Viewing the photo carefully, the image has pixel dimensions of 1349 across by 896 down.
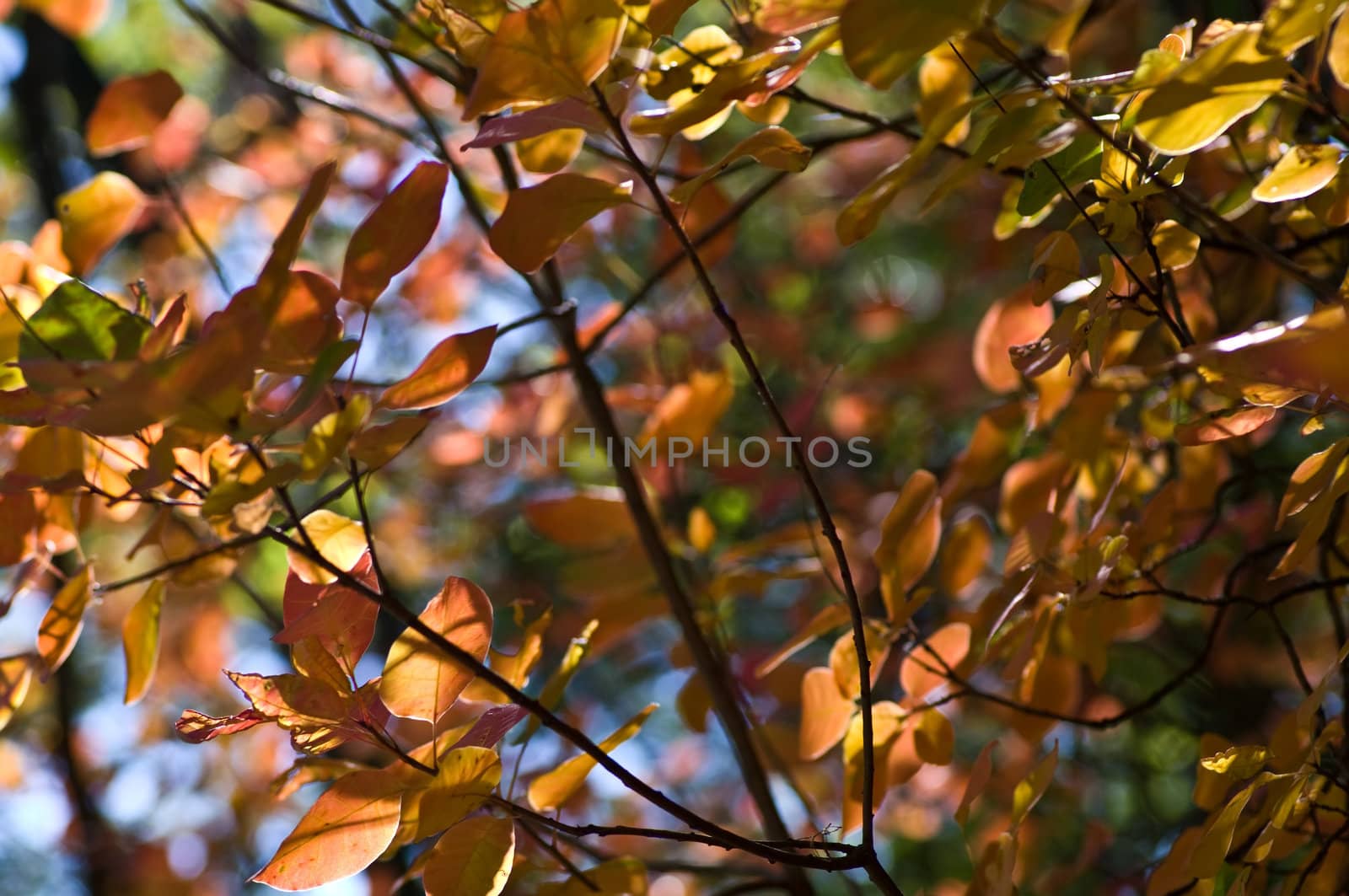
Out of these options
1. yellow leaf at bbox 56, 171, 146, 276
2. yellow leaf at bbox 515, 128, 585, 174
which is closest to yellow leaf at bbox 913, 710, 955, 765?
yellow leaf at bbox 515, 128, 585, 174

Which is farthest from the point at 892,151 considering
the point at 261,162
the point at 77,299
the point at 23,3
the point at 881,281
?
the point at 77,299

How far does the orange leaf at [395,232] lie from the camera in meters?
0.47

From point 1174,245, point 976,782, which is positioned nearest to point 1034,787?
point 976,782

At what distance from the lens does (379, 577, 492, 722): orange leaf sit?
49 cm

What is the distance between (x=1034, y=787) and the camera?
0.56 metres

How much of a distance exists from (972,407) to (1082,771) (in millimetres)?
497

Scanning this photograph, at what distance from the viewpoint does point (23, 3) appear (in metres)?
1.11

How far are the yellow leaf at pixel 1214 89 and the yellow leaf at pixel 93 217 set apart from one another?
652 mm

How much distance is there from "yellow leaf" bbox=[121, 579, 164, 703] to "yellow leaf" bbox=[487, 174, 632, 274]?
305 mm

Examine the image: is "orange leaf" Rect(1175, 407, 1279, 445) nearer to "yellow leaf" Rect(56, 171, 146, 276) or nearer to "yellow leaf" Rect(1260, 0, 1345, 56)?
"yellow leaf" Rect(1260, 0, 1345, 56)

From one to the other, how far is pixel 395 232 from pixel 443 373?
64 millimetres

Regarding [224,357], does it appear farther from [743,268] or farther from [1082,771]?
[743,268]

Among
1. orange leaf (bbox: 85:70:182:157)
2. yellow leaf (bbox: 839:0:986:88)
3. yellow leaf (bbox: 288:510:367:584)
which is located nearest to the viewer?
yellow leaf (bbox: 839:0:986:88)

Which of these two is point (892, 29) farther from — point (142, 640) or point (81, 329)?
point (142, 640)
